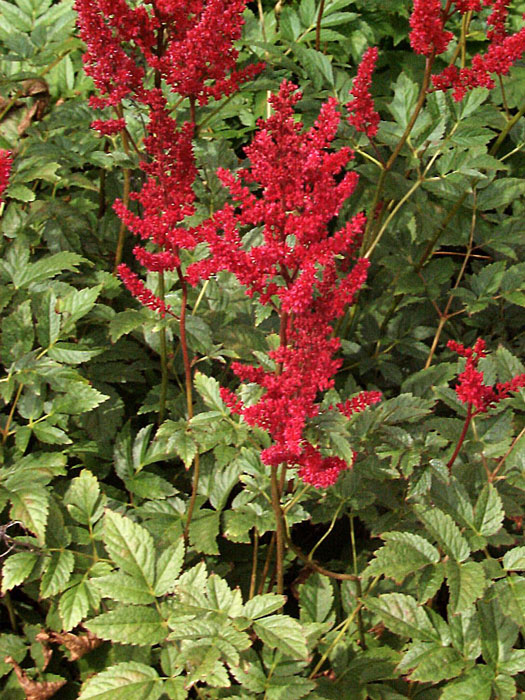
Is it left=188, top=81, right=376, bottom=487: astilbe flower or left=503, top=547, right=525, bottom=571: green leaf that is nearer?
left=188, top=81, right=376, bottom=487: astilbe flower

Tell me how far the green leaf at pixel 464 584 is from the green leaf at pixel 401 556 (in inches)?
2.9

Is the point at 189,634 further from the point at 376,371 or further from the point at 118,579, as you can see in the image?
the point at 376,371

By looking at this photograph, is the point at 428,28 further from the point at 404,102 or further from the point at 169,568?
the point at 169,568

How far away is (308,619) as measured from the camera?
7.79 feet

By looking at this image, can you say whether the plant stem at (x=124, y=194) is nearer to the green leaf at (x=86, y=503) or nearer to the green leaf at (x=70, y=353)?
the green leaf at (x=70, y=353)

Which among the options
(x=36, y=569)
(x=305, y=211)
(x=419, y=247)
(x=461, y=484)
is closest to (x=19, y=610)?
(x=36, y=569)

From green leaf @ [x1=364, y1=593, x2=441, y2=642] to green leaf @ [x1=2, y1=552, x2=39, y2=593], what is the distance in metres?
0.98

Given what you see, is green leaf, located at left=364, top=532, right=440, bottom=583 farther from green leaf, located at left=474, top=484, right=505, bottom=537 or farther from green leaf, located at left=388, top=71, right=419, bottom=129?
green leaf, located at left=388, top=71, right=419, bottom=129

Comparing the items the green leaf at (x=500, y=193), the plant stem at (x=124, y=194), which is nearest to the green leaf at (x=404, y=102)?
the green leaf at (x=500, y=193)

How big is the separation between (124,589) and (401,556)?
0.74 metres

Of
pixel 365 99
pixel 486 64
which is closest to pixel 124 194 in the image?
pixel 365 99

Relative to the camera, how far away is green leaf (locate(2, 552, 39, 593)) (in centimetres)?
225

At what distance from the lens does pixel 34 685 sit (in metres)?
2.39

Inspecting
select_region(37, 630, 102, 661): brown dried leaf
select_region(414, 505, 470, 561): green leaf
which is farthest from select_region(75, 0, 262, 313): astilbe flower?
select_region(37, 630, 102, 661): brown dried leaf
